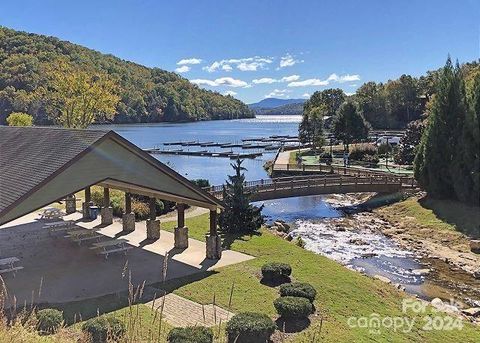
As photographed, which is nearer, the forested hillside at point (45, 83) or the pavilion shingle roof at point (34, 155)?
the pavilion shingle roof at point (34, 155)

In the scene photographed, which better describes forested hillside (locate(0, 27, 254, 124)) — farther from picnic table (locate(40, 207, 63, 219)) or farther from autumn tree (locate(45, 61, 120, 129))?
picnic table (locate(40, 207, 63, 219))

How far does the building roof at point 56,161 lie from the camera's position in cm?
1296

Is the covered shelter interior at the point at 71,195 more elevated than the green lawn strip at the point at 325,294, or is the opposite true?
the covered shelter interior at the point at 71,195

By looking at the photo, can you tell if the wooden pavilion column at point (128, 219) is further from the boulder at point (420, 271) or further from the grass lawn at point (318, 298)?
the boulder at point (420, 271)

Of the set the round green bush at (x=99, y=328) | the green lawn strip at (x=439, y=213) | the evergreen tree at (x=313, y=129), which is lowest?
the green lawn strip at (x=439, y=213)

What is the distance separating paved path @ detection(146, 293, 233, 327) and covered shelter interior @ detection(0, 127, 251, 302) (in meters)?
1.95

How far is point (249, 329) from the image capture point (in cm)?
1001

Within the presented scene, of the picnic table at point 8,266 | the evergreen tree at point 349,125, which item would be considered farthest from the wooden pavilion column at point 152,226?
the evergreen tree at point 349,125

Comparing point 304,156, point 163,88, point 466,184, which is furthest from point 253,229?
point 163,88

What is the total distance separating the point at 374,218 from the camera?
32375 millimetres

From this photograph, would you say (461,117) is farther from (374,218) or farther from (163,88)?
(163,88)

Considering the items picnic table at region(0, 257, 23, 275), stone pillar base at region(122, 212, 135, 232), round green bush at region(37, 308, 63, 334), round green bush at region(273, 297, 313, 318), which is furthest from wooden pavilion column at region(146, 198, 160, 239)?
round green bush at region(37, 308, 63, 334)

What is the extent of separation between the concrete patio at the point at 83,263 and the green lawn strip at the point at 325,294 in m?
1.20

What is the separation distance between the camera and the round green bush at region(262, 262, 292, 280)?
14883 millimetres
